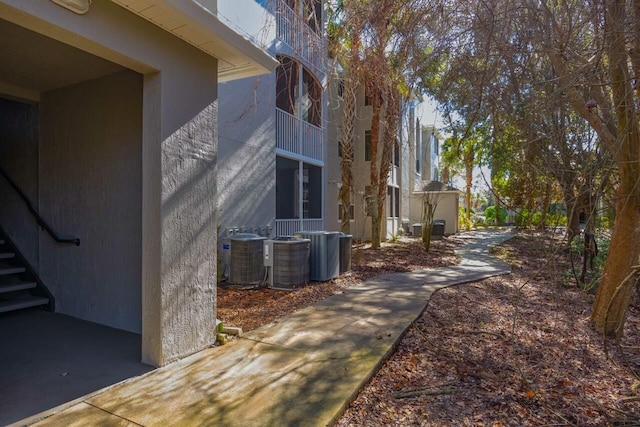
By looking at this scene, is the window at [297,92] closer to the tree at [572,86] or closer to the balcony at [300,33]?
the balcony at [300,33]

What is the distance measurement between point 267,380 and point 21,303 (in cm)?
370

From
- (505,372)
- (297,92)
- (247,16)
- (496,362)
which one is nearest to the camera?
(505,372)

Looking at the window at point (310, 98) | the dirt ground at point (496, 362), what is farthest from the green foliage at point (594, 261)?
the window at point (310, 98)

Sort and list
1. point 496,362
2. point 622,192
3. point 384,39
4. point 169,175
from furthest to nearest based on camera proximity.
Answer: point 384,39
point 622,192
point 496,362
point 169,175

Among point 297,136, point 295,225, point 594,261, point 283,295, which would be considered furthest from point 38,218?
point 594,261

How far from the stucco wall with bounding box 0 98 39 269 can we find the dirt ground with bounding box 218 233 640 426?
9.35ft

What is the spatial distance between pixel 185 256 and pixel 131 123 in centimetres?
171

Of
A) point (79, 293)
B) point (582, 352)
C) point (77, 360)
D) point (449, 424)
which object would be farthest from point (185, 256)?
point (582, 352)

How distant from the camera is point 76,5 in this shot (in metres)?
2.85

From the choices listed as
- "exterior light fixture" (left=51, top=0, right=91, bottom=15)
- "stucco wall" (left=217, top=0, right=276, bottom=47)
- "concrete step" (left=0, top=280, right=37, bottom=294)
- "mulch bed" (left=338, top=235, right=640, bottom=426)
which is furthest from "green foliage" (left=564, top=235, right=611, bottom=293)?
"concrete step" (left=0, top=280, right=37, bottom=294)

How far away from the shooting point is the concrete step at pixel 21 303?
15.9 ft

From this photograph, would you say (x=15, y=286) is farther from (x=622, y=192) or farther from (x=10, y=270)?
(x=622, y=192)

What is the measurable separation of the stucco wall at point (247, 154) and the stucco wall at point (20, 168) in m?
3.30

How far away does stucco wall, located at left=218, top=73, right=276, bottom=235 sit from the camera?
8.24 meters
